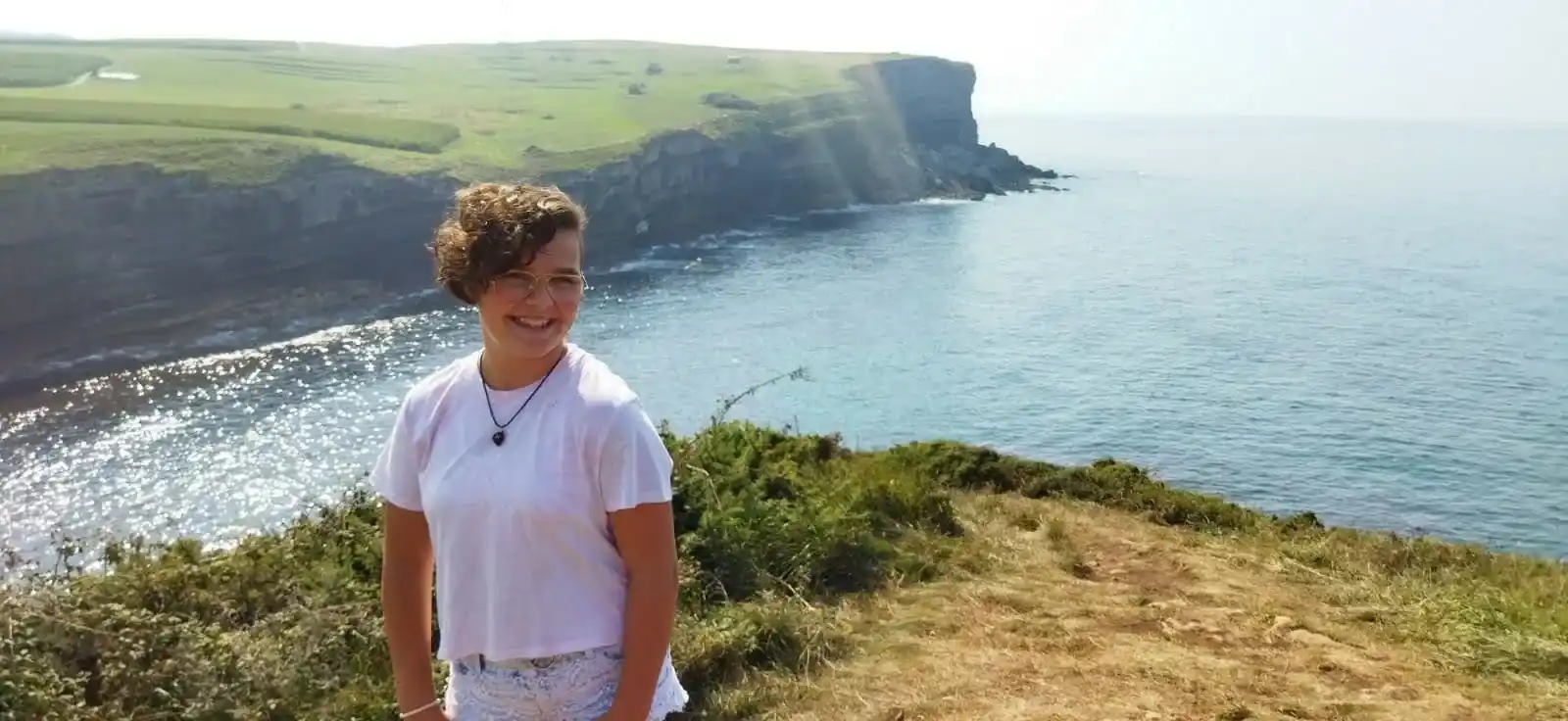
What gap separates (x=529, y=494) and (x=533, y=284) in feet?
1.49

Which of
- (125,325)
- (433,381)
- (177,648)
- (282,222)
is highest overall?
(433,381)

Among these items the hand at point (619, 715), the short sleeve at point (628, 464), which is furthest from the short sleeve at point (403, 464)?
the hand at point (619, 715)

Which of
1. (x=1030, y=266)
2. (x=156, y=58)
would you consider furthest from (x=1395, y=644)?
(x=156, y=58)

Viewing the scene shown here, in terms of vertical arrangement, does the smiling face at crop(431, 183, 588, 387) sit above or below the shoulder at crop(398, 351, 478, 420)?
above

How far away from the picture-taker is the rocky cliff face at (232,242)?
126ft

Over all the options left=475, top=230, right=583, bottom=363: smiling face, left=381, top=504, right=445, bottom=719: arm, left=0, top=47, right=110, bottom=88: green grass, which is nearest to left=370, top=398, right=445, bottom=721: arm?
left=381, top=504, right=445, bottom=719: arm

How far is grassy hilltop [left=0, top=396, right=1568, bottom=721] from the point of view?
5.64 metres

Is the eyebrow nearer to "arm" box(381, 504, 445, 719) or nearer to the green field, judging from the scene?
"arm" box(381, 504, 445, 719)

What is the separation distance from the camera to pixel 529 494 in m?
2.41

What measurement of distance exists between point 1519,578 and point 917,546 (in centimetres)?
575

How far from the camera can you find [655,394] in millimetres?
36094

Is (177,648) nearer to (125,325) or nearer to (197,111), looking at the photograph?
(125,325)

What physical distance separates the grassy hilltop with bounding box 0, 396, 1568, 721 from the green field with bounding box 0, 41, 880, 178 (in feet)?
137

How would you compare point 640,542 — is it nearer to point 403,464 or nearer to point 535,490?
point 535,490
